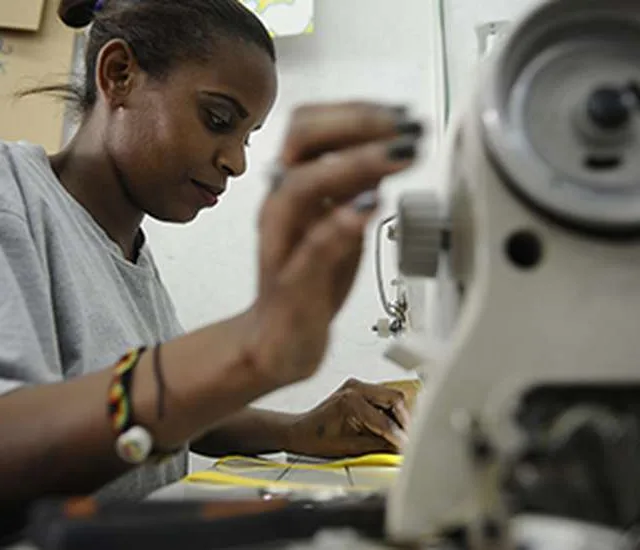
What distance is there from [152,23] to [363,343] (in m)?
0.98

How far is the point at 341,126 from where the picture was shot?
1.42 feet

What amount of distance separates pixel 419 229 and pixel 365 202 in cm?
4

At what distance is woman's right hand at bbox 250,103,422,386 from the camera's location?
0.42 meters

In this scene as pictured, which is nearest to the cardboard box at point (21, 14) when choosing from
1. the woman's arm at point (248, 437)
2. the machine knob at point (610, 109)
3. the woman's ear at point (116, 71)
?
the woman's ear at point (116, 71)

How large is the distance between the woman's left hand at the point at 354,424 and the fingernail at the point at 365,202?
696mm

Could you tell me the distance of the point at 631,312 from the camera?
14.5 inches

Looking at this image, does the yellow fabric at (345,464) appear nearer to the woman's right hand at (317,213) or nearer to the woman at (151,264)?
the woman at (151,264)

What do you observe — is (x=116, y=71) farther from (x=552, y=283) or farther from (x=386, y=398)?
(x=552, y=283)

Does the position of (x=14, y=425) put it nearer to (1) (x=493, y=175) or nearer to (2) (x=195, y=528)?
(2) (x=195, y=528)

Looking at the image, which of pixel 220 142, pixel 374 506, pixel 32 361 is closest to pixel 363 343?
pixel 220 142

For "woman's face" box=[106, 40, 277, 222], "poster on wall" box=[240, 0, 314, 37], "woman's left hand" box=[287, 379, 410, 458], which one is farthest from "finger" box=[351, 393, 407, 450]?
"poster on wall" box=[240, 0, 314, 37]

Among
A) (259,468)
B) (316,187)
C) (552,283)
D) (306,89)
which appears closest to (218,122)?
(259,468)

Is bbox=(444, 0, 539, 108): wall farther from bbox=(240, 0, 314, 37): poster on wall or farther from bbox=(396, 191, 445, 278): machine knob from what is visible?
bbox=(396, 191, 445, 278): machine knob

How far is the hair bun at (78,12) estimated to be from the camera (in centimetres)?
112
